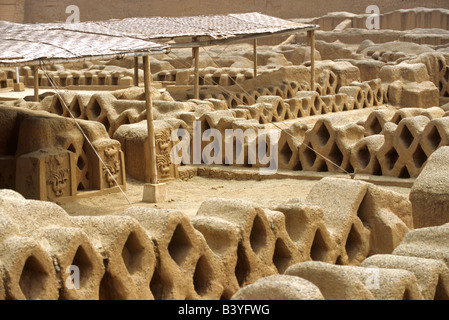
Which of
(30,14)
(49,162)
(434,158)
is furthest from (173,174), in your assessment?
(30,14)

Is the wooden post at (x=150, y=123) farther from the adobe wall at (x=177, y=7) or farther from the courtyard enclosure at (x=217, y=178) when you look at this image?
the adobe wall at (x=177, y=7)

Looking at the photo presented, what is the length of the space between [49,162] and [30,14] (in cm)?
2924

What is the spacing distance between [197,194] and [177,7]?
26.6 meters

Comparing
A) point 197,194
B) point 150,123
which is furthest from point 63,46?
point 197,194

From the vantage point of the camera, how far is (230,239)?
15.9 ft

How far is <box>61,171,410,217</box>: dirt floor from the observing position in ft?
27.9

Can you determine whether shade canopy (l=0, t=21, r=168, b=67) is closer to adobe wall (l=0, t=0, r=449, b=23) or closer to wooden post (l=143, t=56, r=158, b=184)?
wooden post (l=143, t=56, r=158, b=184)

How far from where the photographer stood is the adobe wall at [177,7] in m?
32.0

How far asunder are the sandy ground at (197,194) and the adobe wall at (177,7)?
22805 millimetres

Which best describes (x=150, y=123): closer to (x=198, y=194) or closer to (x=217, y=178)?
(x=198, y=194)

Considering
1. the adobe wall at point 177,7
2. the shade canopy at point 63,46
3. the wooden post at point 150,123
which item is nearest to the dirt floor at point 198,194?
the wooden post at point 150,123

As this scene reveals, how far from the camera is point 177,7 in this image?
3488 centimetres

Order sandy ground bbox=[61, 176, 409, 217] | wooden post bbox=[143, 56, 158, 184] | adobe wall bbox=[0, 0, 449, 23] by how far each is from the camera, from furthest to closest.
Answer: adobe wall bbox=[0, 0, 449, 23], wooden post bbox=[143, 56, 158, 184], sandy ground bbox=[61, 176, 409, 217]

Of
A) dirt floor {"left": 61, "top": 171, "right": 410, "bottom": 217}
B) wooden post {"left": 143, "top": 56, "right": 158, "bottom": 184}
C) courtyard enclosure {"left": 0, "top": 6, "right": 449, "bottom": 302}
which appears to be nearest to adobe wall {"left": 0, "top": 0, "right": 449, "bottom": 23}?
courtyard enclosure {"left": 0, "top": 6, "right": 449, "bottom": 302}
